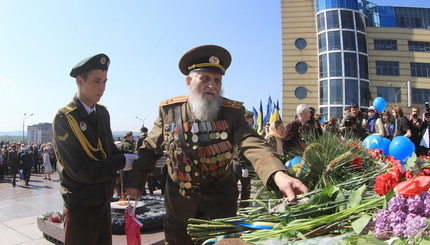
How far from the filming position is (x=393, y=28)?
147 feet

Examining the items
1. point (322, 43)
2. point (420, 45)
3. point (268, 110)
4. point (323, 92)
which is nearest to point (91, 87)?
point (268, 110)

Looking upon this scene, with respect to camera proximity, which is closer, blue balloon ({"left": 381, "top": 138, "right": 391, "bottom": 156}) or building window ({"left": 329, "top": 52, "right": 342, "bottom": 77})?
blue balloon ({"left": 381, "top": 138, "right": 391, "bottom": 156})

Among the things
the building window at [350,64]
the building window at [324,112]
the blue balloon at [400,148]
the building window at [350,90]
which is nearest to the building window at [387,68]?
the building window at [350,64]

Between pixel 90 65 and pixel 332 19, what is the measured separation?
44043 millimetres

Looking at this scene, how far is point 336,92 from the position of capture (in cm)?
4084

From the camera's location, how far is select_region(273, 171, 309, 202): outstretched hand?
166cm

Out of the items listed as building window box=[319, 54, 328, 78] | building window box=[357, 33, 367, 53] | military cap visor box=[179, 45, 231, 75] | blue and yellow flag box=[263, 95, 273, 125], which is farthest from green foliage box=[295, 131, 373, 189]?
building window box=[357, 33, 367, 53]

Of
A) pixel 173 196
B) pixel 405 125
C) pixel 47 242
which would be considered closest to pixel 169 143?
pixel 173 196

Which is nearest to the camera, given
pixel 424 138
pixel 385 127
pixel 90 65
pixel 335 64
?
pixel 90 65

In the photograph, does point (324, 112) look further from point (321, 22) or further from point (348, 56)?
point (321, 22)

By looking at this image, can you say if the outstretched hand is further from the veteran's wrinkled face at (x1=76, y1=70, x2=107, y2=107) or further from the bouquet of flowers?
the bouquet of flowers

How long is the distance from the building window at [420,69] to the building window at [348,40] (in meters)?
8.85

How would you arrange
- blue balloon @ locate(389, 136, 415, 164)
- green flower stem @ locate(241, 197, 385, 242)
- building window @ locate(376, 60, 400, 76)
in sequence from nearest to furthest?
green flower stem @ locate(241, 197, 385, 242) → blue balloon @ locate(389, 136, 415, 164) → building window @ locate(376, 60, 400, 76)

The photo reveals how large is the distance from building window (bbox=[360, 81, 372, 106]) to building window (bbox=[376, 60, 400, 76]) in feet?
9.89
